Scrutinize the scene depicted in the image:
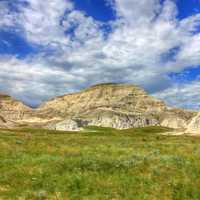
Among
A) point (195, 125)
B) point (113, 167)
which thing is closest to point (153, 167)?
point (113, 167)

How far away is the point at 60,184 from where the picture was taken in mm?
14844

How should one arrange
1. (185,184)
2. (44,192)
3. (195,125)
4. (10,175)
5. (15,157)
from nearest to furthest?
(44,192) → (185,184) → (10,175) → (15,157) → (195,125)

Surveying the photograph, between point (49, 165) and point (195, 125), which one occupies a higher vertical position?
point (195, 125)

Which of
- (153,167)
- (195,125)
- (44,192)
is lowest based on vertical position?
(44,192)

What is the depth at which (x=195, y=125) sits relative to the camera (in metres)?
124

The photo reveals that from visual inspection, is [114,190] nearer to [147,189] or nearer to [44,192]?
[147,189]

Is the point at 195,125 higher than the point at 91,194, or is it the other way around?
the point at 195,125

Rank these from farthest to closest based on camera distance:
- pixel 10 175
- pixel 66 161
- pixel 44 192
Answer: pixel 66 161
pixel 10 175
pixel 44 192

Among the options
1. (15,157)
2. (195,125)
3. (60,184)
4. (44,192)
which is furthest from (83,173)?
(195,125)

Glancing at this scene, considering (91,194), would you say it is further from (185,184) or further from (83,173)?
(185,184)

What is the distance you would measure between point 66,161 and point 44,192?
6.29 meters

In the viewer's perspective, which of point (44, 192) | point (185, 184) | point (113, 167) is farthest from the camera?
point (113, 167)

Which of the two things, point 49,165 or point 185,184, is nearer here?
point 185,184

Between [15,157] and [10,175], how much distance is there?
5.80 m
